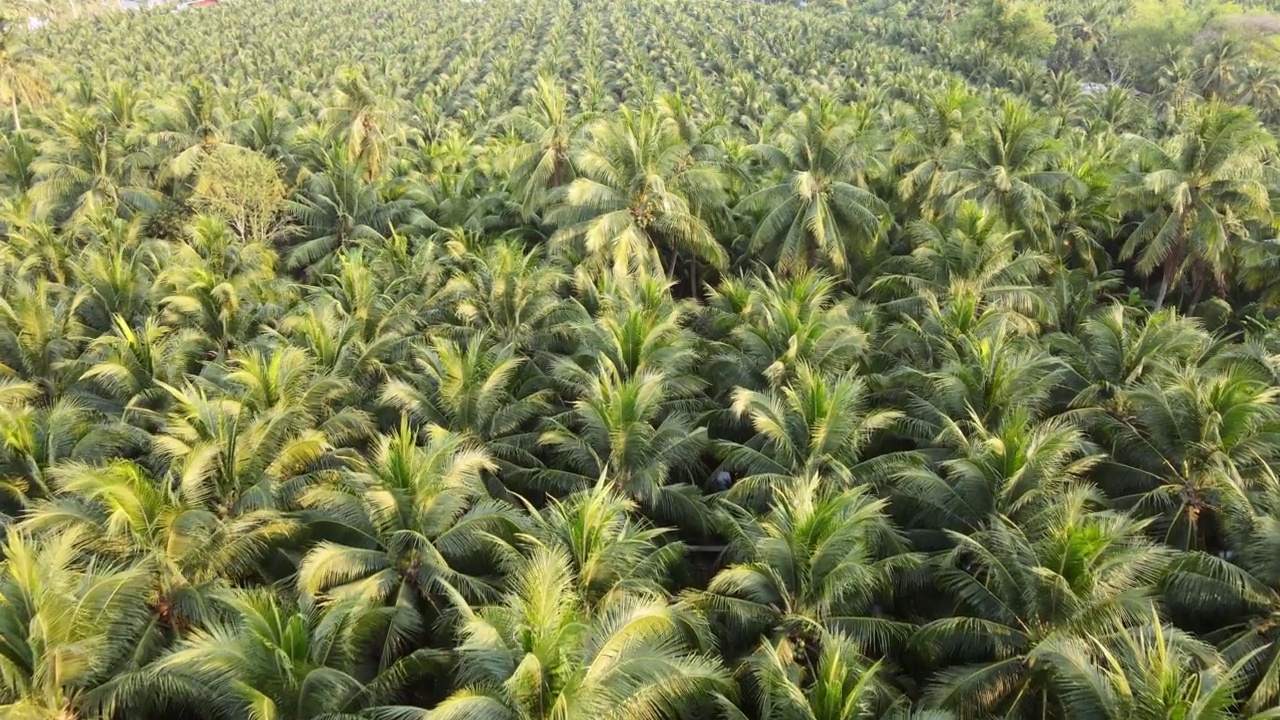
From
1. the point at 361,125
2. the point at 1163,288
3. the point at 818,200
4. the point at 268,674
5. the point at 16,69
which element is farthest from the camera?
the point at 16,69

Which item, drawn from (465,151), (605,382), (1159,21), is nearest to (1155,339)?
(605,382)

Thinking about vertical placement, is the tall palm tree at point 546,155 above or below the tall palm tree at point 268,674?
above

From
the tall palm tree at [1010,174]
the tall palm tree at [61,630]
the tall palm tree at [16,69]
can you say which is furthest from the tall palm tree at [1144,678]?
the tall palm tree at [16,69]

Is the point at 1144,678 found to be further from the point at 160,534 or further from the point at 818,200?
the point at 818,200

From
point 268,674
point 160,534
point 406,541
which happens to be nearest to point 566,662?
point 268,674

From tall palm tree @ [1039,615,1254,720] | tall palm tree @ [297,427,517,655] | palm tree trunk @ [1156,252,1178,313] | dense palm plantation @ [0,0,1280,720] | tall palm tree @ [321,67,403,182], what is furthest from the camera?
tall palm tree @ [321,67,403,182]

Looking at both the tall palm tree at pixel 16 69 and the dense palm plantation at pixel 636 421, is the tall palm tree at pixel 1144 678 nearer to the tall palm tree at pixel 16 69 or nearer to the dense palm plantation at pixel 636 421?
the dense palm plantation at pixel 636 421

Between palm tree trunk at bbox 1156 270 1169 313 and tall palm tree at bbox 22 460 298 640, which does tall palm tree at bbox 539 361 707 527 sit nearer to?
tall palm tree at bbox 22 460 298 640

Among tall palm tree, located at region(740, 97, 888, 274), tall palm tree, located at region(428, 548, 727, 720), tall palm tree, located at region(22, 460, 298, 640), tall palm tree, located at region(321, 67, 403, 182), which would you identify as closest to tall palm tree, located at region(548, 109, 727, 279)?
tall palm tree, located at region(740, 97, 888, 274)

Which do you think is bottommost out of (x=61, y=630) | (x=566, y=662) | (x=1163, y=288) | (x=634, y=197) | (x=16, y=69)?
(x=1163, y=288)
